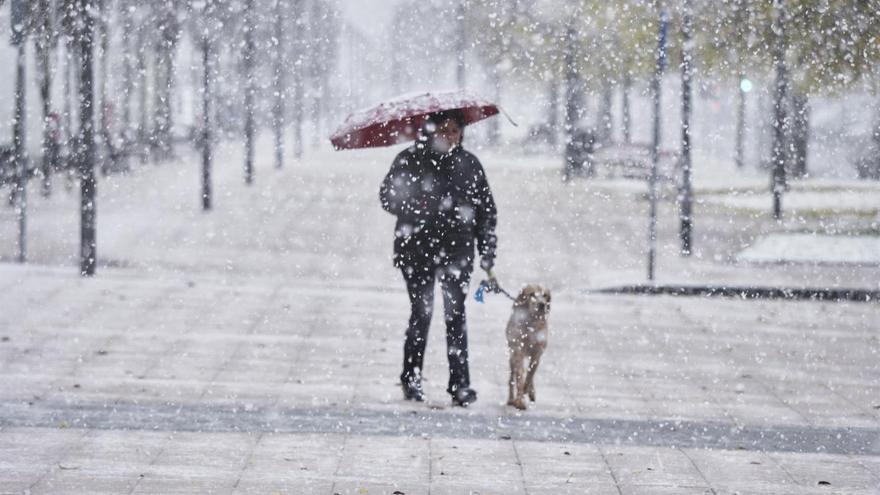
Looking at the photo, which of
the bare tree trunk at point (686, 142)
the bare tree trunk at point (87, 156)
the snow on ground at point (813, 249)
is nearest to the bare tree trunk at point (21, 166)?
the bare tree trunk at point (87, 156)

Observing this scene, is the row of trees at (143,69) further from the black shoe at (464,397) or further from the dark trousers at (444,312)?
the black shoe at (464,397)

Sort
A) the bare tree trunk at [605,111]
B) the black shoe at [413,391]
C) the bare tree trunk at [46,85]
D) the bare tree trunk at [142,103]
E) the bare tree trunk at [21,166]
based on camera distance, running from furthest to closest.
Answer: the bare tree trunk at [605,111]
the bare tree trunk at [142,103]
the bare tree trunk at [46,85]
the bare tree trunk at [21,166]
the black shoe at [413,391]

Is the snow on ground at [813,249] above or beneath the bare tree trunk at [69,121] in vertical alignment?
beneath

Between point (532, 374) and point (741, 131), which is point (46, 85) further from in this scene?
point (741, 131)

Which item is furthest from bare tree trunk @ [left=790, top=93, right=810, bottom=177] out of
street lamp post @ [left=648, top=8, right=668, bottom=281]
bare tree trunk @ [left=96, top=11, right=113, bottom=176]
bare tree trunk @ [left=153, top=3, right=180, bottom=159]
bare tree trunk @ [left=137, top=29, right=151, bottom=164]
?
street lamp post @ [left=648, top=8, right=668, bottom=281]

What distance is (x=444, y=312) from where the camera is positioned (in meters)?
8.49

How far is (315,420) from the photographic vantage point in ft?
25.7

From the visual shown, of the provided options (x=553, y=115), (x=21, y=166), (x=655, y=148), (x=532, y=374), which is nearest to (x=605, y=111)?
(x=553, y=115)

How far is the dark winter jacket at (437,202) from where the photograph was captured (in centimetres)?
821

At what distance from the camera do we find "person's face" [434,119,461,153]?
820cm

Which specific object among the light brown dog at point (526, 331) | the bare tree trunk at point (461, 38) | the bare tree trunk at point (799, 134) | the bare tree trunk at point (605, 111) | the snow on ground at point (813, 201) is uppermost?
the bare tree trunk at point (461, 38)

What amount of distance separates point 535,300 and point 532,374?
1.77 feet

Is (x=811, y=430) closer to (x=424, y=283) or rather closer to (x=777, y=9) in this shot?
(x=424, y=283)

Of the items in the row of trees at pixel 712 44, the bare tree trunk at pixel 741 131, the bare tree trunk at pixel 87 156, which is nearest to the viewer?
the bare tree trunk at pixel 87 156
